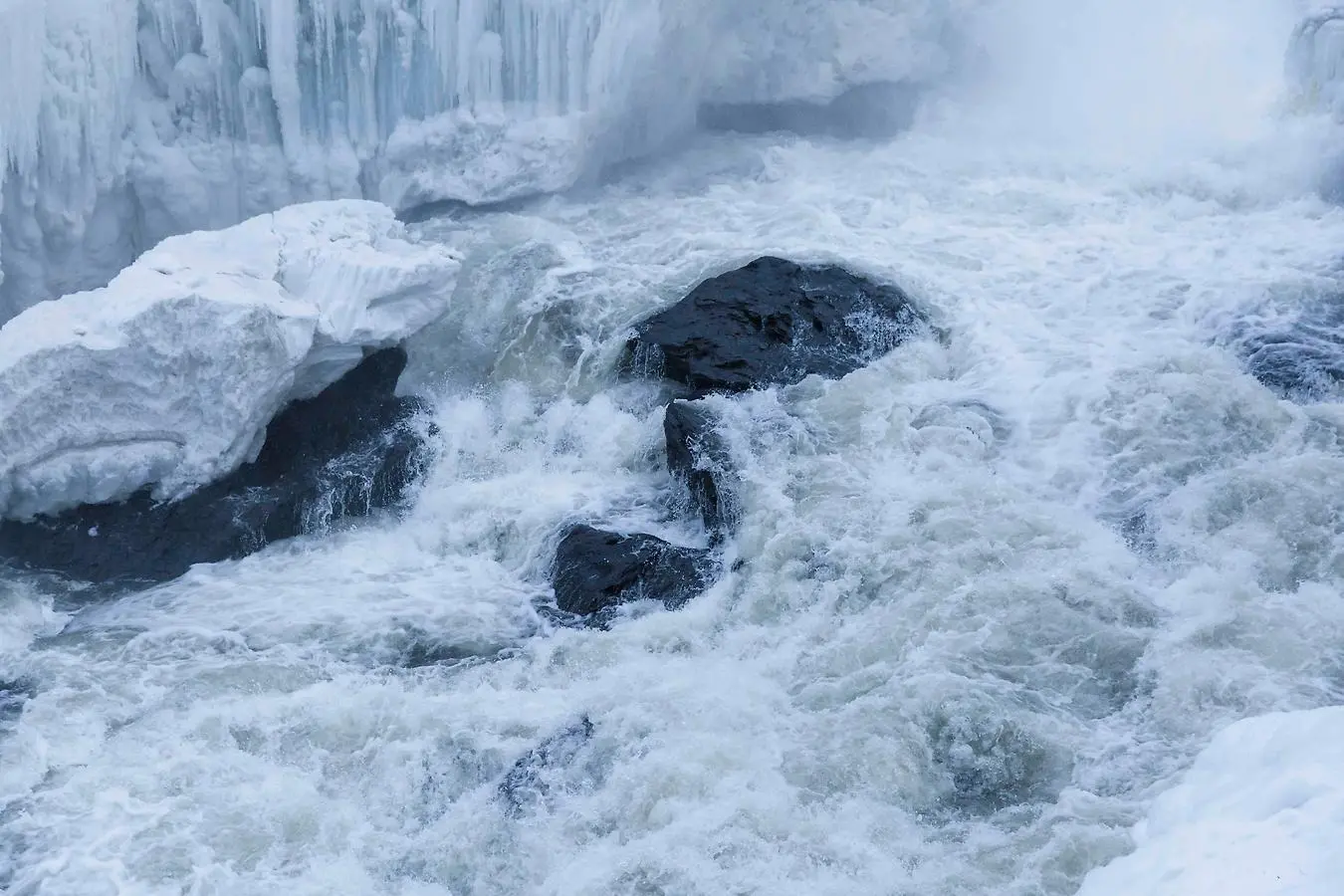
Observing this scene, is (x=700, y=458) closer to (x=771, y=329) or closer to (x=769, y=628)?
(x=769, y=628)

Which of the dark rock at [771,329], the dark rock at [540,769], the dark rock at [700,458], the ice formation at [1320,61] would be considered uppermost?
the ice formation at [1320,61]

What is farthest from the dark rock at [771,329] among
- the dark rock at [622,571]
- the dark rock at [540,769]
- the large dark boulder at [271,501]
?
the dark rock at [540,769]

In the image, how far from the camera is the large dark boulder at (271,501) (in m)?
9.07

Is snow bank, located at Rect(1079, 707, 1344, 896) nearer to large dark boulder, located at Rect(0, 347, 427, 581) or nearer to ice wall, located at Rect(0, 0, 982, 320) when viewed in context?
large dark boulder, located at Rect(0, 347, 427, 581)

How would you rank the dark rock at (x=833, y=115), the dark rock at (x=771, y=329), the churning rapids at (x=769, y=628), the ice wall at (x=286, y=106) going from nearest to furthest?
the churning rapids at (x=769, y=628) < the dark rock at (x=771, y=329) < the ice wall at (x=286, y=106) < the dark rock at (x=833, y=115)

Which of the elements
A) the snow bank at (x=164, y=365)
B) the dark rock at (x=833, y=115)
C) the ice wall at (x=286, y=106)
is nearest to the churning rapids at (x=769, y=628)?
the snow bank at (x=164, y=365)

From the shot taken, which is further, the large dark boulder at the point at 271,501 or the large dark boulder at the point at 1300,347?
the large dark boulder at the point at 1300,347

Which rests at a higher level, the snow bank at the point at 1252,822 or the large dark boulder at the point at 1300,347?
the large dark boulder at the point at 1300,347

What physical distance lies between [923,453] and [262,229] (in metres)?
5.84

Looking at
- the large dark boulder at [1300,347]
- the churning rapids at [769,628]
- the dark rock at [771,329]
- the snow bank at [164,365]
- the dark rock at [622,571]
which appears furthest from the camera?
the dark rock at [771,329]

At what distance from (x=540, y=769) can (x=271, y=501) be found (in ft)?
11.8

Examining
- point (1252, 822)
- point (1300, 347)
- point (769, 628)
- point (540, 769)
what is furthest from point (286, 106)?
point (1252, 822)

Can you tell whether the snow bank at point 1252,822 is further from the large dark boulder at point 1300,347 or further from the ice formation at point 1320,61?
the ice formation at point 1320,61

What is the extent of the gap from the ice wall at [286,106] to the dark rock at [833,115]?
1.72m
